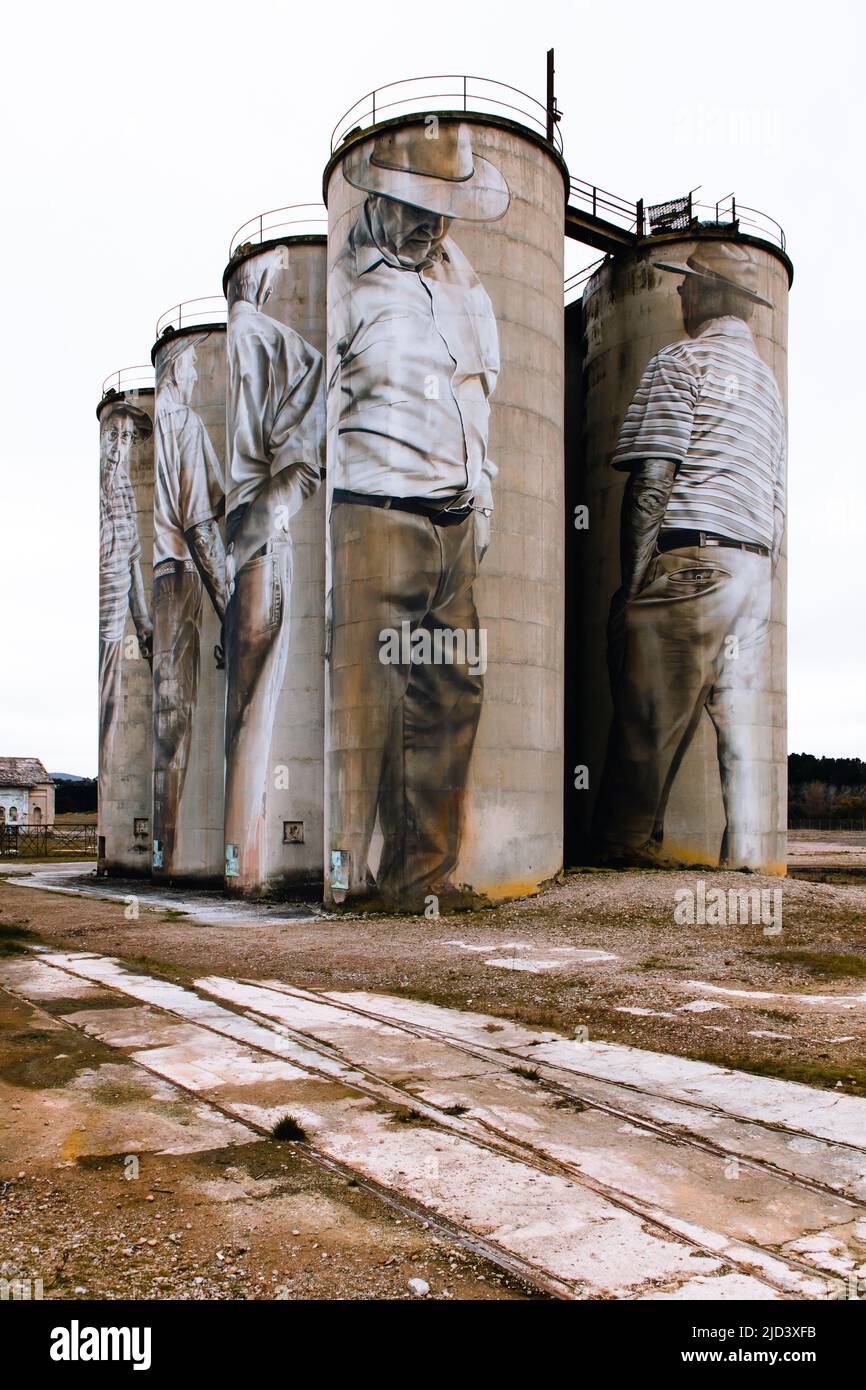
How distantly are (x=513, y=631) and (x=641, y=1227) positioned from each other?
19665 mm

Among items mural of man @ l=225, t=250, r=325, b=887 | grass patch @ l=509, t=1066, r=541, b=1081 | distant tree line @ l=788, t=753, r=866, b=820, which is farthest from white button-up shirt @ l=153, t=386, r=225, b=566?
distant tree line @ l=788, t=753, r=866, b=820

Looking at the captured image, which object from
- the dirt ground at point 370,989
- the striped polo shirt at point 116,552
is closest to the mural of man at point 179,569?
the striped polo shirt at point 116,552

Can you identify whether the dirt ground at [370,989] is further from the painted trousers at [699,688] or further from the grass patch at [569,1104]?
the painted trousers at [699,688]

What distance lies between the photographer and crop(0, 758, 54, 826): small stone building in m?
78.0

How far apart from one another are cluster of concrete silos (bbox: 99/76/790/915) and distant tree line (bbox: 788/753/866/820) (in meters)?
71.7

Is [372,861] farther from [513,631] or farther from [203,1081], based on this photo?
[203,1081]

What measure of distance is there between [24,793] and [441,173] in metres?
63.4

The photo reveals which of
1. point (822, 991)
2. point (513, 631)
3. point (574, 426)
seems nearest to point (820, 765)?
point (574, 426)

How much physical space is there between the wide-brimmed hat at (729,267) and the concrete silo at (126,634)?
77.3 ft

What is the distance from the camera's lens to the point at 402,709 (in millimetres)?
25391

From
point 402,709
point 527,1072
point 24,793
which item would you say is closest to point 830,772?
point 24,793

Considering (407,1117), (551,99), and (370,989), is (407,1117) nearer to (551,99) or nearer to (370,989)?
(370,989)

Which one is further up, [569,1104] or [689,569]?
[689,569]

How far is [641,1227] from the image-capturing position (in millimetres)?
7246
